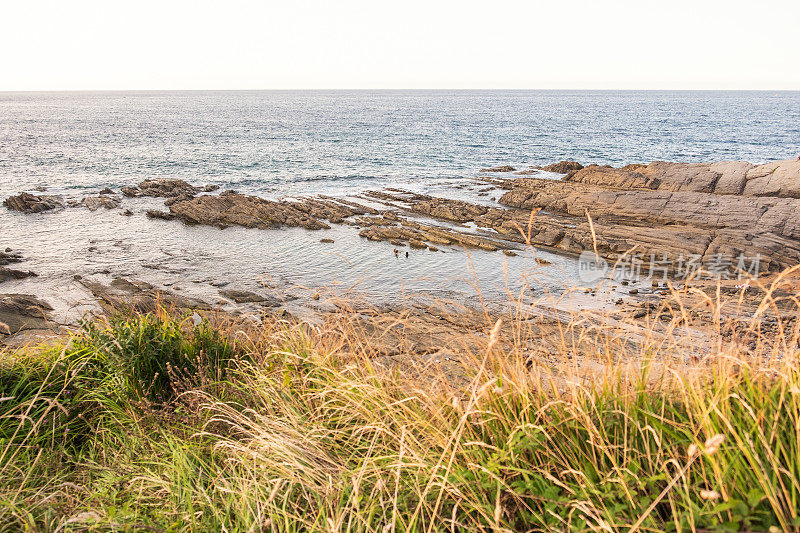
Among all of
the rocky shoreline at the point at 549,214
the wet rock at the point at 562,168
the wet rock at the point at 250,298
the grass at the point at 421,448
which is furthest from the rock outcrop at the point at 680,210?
the grass at the point at 421,448

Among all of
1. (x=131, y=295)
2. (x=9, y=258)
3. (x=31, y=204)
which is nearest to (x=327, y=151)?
(x=31, y=204)

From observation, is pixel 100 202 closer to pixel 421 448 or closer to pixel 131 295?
pixel 131 295

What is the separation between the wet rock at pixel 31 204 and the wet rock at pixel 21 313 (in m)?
14.0

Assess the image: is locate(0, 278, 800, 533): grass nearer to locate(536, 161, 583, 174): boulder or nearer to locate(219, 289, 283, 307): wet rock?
locate(219, 289, 283, 307): wet rock

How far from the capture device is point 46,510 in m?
2.82

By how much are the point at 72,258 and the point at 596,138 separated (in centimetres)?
5729

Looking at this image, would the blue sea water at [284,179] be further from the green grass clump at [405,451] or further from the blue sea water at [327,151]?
the green grass clump at [405,451]

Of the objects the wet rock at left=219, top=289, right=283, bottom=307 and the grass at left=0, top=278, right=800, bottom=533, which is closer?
the grass at left=0, top=278, right=800, bottom=533

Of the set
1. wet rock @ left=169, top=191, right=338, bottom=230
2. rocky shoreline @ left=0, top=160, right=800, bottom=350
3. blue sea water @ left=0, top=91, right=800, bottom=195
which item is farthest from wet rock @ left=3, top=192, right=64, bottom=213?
wet rock @ left=169, top=191, right=338, bottom=230

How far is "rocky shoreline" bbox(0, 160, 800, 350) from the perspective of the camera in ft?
49.9

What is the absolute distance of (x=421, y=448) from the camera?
9.11 feet

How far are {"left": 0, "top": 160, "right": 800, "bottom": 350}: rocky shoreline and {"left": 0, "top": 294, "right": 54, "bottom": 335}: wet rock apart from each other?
32 mm

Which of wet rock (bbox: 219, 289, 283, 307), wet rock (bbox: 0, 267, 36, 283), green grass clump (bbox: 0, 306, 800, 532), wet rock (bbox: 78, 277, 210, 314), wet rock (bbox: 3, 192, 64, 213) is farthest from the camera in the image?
wet rock (bbox: 3, 192, 64, 213)

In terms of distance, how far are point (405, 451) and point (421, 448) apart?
0.11 m
